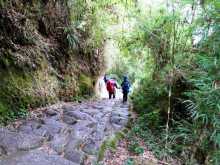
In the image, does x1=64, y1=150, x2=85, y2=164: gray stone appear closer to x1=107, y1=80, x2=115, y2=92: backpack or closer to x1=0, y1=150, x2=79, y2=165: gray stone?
x1=0, y1=150, x2=79, y2=165: gray stone

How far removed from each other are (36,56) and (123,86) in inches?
160

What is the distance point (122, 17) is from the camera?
43.0 ft

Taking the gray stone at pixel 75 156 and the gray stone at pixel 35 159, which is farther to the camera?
the gray stone at pixel 75 156

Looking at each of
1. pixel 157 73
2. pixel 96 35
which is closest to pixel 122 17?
pixel 96 35

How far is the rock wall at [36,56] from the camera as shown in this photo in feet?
23.3

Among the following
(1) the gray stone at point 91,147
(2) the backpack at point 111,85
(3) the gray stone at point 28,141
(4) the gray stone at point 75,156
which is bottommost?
(2) the backpack at point 111,85

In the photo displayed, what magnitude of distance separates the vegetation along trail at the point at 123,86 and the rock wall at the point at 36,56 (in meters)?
0.03

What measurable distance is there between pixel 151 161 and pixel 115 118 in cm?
274

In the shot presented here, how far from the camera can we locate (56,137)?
5.77m

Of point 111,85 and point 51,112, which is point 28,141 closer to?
point 51,112

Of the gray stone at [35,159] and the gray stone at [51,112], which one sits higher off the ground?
the gray stone at [35,159]

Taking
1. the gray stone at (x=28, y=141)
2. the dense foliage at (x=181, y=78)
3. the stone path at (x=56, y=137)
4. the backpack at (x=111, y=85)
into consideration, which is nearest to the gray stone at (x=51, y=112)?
the stone path at (x=56, y=137)

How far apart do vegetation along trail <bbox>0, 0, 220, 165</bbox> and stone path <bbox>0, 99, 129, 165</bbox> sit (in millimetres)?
16

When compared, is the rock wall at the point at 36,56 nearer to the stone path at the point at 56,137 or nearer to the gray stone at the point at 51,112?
the gray stone at the point at 51,112
